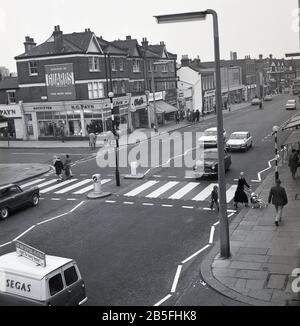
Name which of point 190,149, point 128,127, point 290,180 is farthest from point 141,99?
point 290,180

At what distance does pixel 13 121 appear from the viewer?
176 ft

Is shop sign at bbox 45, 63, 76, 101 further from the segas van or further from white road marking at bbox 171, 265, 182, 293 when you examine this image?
the segas van

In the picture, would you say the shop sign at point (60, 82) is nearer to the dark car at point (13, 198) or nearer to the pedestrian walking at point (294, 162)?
the dark car at point (13, 198)

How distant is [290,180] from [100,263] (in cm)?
1353

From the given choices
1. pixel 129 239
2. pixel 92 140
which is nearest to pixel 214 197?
pixel 129 239

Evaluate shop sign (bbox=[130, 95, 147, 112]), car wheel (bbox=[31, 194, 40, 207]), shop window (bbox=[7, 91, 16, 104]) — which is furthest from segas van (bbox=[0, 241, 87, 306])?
shop sign (bbox=[130, 95, 147, 112])

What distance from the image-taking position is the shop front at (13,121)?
5259 cm

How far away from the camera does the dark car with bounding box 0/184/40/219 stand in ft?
70.4

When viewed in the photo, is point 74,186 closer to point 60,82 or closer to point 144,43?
point 60,82

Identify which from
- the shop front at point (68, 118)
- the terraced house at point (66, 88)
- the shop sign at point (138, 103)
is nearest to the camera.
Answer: the terraced house at point (66, 88)

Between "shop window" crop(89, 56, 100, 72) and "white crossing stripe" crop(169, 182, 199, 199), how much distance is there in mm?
26373

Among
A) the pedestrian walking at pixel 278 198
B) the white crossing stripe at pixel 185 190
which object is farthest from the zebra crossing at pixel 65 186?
the pedestrian walking at pixel 278 198

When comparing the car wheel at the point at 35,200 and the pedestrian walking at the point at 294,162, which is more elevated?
the pedestrian walking at the point at 294,162
